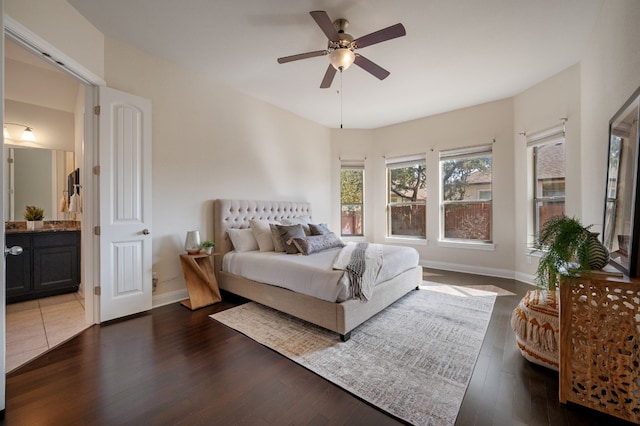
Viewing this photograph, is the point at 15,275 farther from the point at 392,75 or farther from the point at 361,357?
the point at 392,75

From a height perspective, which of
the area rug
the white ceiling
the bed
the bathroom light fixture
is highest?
the white ceiling

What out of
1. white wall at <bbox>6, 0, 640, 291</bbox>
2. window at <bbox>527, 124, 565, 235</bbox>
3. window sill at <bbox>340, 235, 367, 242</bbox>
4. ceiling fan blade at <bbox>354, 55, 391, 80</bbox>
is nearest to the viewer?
white wall at <bbox>6, 0, 640, 291</bbox>

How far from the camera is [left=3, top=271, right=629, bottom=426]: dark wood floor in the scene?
4.89 feet

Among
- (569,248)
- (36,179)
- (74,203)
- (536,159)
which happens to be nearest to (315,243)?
(569,248)

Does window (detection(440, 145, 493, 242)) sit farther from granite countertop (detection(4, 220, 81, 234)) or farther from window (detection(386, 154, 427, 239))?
granite countertop (detection(4, 220, 81, 234))

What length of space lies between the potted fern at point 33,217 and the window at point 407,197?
5948 mm

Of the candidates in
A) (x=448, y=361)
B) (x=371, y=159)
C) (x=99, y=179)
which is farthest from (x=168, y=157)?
(x=371, y=159)

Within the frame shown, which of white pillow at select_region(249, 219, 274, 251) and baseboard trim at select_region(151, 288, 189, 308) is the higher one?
white pillow at select_region(249, 219, 274, 251)

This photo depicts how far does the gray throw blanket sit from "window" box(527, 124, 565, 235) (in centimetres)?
276

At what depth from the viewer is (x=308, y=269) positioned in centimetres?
258

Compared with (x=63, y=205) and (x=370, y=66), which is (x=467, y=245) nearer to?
(x=370, y=66)

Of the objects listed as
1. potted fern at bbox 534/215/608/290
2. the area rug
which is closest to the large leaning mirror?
potted fern at bbox 534/215/608/290

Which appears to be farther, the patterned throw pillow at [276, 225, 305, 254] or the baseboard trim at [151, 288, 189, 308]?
the patterned throw pillow at [276, 225, 305, 254]

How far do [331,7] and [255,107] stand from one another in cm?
234
